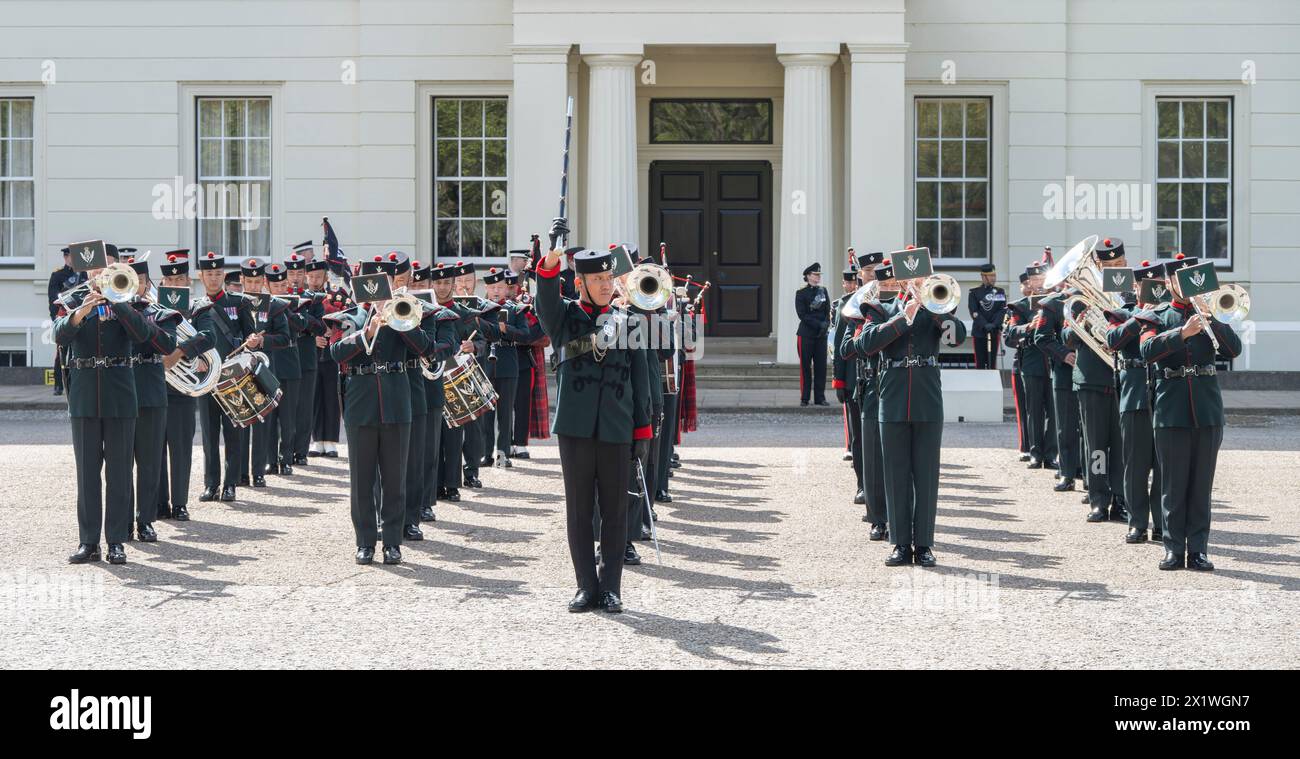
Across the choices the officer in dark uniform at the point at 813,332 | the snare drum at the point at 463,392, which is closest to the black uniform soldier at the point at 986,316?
the officer in dark uniform at the point at 813,332

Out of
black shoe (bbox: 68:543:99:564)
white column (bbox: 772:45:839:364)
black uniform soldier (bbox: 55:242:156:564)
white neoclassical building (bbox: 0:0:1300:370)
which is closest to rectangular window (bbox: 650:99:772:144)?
white neoclassical building (bbox: 0:0:1300:370)

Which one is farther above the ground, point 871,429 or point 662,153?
point 662,153

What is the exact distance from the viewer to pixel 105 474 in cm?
1056

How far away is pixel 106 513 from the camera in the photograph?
10.5 metres

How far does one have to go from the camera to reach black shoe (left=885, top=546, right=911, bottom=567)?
10.3 meters

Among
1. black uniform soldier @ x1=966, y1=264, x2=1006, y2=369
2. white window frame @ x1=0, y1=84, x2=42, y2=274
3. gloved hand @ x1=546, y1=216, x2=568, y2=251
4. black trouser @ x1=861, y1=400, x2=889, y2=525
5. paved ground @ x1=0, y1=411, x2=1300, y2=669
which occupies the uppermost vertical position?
white window frame @ x1=0, y1=84, x2=42, y2=274

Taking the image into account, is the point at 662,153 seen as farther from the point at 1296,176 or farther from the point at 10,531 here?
the point at 10,531

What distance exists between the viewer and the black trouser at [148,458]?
11117mm

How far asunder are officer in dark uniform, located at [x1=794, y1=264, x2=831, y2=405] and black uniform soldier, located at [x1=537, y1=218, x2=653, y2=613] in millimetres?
12403

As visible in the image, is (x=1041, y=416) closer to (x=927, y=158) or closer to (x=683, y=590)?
(x=683, y=590)

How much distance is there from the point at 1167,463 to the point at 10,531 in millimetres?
7655

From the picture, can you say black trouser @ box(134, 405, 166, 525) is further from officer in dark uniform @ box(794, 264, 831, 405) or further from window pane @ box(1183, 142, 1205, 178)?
window pane @ box(1183, 142, 1205, 178)

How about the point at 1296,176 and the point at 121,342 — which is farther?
the point at 1296,176
